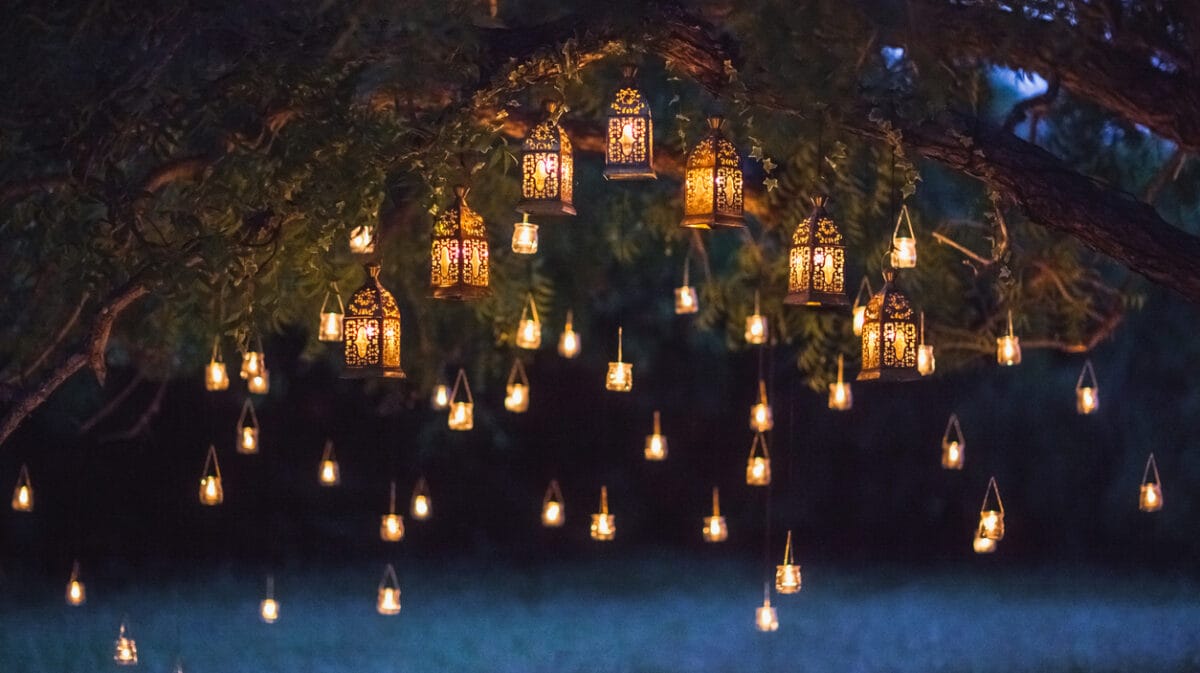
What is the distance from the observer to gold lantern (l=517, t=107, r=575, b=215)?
184 inches

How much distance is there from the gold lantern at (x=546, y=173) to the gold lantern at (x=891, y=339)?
1093 millimetres

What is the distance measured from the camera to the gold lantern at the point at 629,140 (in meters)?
4.62

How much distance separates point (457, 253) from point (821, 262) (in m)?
1.13

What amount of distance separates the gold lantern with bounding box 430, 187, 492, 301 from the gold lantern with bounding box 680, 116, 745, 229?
0.65 m

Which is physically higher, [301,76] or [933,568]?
[301,76]

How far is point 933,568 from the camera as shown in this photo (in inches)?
470

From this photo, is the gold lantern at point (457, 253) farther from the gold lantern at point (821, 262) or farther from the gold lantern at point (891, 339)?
the gold lantern at point (891, 339)

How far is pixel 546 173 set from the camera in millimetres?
4684

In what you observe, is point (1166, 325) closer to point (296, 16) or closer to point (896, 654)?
point (896, 654)

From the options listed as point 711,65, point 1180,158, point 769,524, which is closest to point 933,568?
point 769,524

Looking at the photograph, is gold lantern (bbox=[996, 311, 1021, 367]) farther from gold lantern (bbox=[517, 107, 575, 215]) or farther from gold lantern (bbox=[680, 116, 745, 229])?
gold lantern (bbox=[517, 107, 575, 215])

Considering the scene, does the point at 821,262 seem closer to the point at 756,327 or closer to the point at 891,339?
the point at 891,339

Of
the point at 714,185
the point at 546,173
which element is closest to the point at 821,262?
the point at 714,185

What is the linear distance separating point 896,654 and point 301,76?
24.2 feet
